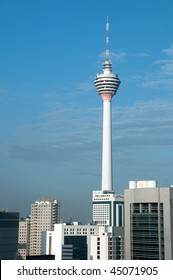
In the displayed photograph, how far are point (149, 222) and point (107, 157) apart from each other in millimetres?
79180

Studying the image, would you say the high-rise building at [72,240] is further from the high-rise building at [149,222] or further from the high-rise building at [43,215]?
the high-rise building at [149,222]

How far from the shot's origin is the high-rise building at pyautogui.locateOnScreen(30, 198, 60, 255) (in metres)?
99.2

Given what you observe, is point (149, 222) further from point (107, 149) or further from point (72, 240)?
point (107, 149)

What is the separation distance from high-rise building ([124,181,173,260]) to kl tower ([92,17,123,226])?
7663 cm

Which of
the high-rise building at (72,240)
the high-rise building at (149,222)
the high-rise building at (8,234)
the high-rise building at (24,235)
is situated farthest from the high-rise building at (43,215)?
the high-rise building at (149,222)

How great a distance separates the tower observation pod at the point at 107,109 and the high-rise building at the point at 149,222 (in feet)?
251

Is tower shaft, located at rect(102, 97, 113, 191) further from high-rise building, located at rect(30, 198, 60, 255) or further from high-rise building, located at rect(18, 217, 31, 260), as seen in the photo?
high-rise building, located at rect(18, 217, 31, 260)

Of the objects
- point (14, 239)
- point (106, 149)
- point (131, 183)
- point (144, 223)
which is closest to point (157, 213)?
point (144, 223)

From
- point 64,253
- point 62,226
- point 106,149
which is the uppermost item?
point 106,149
